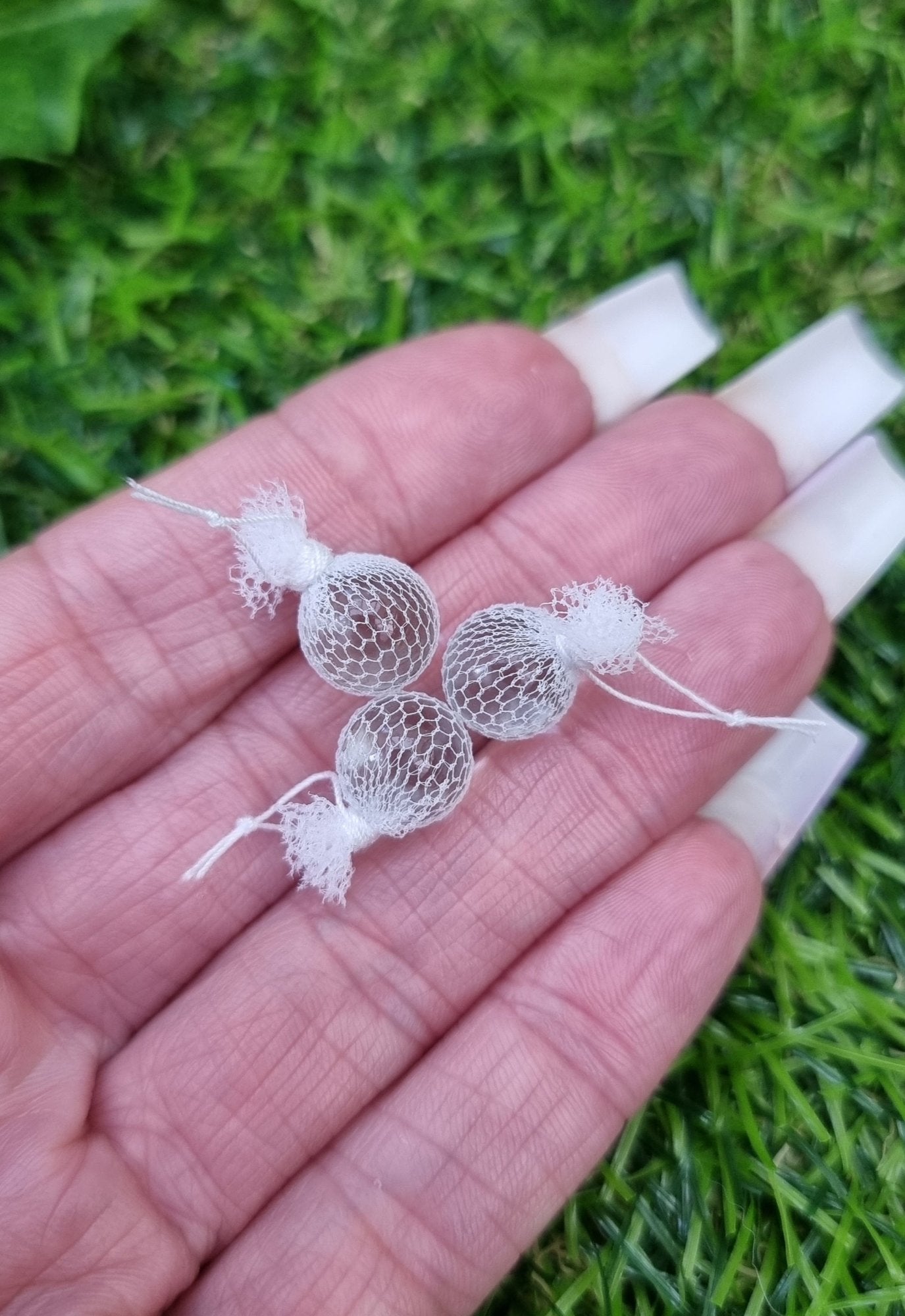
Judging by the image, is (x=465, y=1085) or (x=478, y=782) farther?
(x=478, y=782)

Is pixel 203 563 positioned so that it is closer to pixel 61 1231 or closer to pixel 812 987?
pixel 61 1231

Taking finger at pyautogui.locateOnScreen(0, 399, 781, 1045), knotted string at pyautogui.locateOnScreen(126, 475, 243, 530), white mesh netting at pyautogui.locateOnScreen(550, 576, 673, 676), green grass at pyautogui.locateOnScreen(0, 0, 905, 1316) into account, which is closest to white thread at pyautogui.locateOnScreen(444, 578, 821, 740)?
white mesh netting at pyautogui.locateOnScreen(550, 576, 673, 676)

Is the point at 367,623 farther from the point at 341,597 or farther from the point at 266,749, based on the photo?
the point at 266,749

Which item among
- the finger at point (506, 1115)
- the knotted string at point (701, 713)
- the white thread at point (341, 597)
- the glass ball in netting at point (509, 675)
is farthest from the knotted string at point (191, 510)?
the finger at point (506, 1115)

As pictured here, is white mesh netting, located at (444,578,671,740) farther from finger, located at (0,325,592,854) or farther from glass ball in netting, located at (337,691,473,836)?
finger, located at (0,325,592,854)

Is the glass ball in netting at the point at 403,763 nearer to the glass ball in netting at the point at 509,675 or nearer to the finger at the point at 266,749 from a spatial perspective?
the glass ball in netting at the point at 509,675

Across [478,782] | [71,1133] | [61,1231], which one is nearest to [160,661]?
[478,782]
